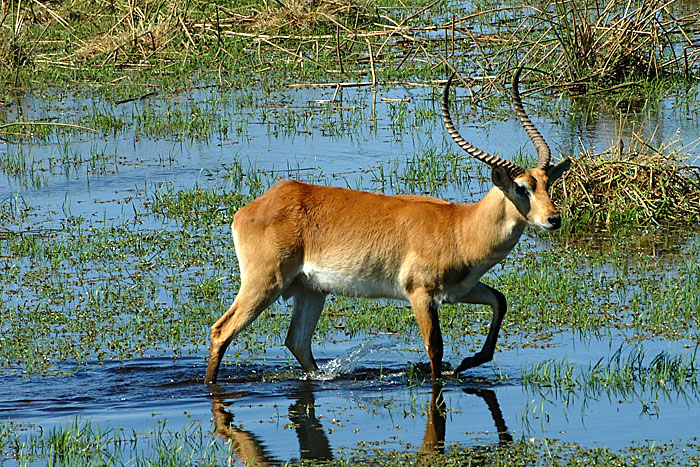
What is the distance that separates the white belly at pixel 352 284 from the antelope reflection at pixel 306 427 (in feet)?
1.94

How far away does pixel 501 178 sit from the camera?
6340 mm

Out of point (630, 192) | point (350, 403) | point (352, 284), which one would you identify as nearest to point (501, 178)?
point (352, 284)

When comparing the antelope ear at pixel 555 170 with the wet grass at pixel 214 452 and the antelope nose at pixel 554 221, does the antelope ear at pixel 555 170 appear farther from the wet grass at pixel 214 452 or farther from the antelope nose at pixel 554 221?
the wet grass at pixel 214 452

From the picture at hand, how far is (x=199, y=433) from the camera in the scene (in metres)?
5.88

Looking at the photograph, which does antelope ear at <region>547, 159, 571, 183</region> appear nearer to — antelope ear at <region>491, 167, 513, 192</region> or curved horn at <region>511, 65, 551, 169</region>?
curved horn at <region>511, 65, 551, 169</region>

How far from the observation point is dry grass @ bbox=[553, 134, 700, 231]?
9242mm

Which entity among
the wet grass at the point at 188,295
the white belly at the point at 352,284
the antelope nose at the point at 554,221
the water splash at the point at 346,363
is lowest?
the water splash at the point at 346,363

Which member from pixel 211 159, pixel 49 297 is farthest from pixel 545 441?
pixel 211 159

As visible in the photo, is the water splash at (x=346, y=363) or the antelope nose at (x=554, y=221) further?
the water splash at (x=346, y=363)

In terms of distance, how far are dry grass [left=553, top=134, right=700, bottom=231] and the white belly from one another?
3039 millimetres

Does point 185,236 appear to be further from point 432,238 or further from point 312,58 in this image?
point 312,58

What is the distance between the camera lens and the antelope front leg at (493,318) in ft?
21.7

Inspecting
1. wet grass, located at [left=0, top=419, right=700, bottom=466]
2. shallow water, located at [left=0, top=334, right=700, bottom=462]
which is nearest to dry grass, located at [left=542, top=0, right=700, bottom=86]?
shallow water, located at [left=0, top=334, right=700, bottom=462]

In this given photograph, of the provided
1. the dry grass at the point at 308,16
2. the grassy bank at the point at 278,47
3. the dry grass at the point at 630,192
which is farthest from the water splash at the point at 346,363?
the dry grass at the point at 308,16
